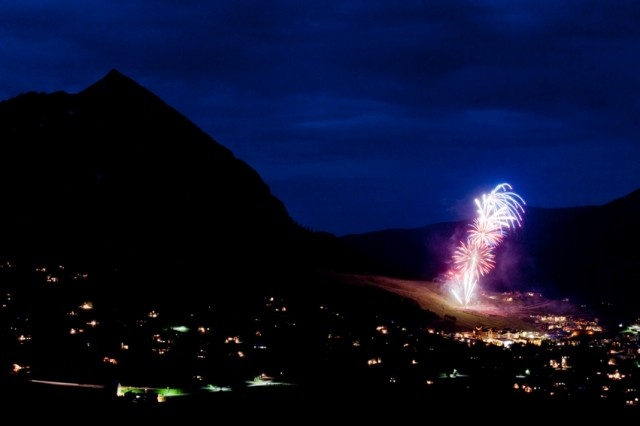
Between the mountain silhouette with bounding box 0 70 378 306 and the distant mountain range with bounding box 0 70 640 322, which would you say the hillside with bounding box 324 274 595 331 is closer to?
the distant mountain range with bounding box 0 70 640 322

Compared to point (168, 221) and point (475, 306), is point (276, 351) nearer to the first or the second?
point (475, 306)

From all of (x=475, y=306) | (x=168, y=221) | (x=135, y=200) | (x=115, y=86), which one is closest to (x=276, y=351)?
(x=475, y=306)

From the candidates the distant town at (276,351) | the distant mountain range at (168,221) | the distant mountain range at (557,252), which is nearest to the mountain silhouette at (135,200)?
the distant mountain range at (168,221)

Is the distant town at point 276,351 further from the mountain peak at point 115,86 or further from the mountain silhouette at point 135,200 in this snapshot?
the mountain peak at point 115,86

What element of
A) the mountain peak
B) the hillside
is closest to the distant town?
the hillside

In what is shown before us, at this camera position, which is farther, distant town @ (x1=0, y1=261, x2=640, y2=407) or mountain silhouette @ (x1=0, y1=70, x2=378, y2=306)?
mountain silhouette @ (x1=0, y1=70, x2=378, y2=306)
